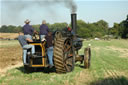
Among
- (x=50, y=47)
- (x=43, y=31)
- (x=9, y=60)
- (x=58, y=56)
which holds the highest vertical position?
(x=43, y=31)

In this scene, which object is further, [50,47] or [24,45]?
[24,45]

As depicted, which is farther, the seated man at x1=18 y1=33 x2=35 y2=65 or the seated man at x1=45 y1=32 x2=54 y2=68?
the seated man at x1=18 y1=33 x2=35 y2=65

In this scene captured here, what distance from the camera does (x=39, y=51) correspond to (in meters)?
8.78

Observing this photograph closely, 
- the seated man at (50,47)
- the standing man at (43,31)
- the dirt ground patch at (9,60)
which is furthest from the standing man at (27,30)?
the dirt ground patch at (9,60)

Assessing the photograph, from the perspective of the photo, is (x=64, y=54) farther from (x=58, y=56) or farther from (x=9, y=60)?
(x=9, y=60)

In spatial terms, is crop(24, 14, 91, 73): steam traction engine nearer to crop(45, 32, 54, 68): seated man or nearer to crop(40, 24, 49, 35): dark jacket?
crop(45, 32, 54, 68): seated man

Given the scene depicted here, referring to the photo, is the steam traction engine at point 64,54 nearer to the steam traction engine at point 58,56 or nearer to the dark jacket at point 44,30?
the steam traction engine at point 58,56

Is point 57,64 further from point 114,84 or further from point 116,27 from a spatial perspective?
point 116,27

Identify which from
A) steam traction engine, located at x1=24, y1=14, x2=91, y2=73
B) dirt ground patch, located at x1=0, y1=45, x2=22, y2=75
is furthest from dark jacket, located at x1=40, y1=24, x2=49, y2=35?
dirt ground patch, located at x1=0, y1=45, x2=22, y2=75

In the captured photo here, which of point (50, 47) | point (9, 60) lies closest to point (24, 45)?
point (50, 47)

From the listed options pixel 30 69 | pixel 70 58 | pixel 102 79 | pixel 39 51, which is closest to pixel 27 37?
pixel 39 51

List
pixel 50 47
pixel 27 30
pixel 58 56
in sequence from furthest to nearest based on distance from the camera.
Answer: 1. pixel 27 30
2. pixel 50 47
3. pixel 58 56

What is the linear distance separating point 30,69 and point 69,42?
216cm

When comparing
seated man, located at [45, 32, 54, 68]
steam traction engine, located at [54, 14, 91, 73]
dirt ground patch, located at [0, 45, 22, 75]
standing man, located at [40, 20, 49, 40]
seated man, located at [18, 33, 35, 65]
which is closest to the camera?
steam traction engine, located at [54, 14, 91, 73]
